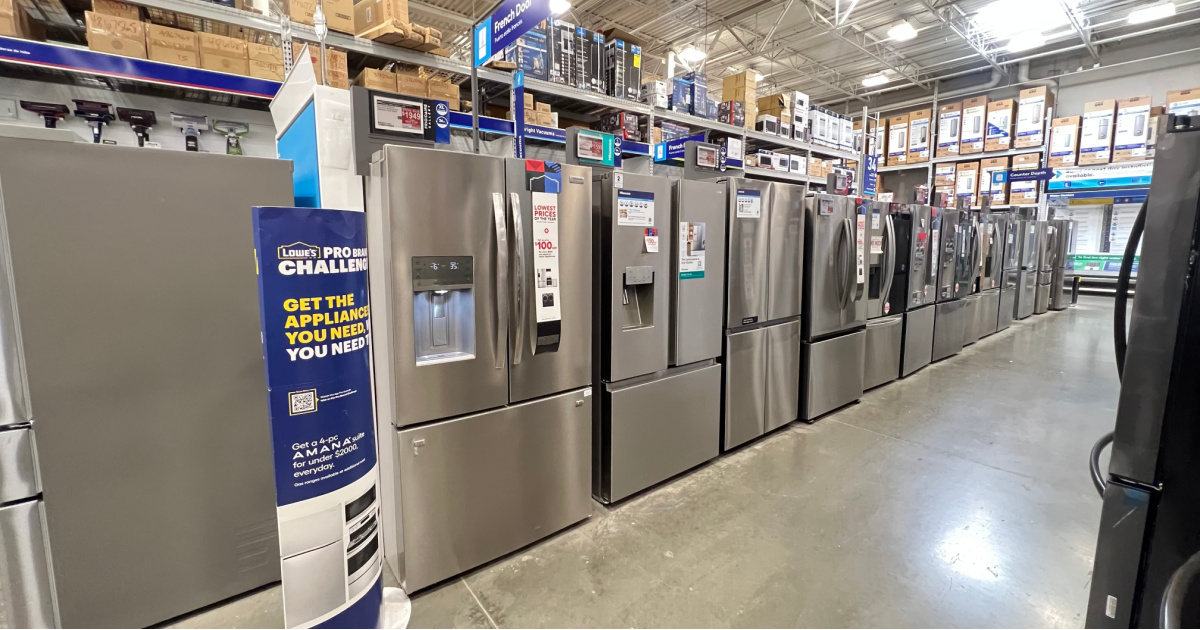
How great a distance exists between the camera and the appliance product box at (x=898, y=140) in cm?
1125

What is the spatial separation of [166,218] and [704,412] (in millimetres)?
2822

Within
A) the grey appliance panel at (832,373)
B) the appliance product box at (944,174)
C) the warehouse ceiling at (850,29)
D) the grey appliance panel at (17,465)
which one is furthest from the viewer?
the appliance product box at (944,174)

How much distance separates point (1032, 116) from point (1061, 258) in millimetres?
2872

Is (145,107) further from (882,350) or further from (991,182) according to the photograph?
(991,182)

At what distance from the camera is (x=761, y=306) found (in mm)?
3445

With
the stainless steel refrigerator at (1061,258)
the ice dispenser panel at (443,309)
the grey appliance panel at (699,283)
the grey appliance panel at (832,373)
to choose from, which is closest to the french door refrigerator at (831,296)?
the grey appliance panel at (832,373)

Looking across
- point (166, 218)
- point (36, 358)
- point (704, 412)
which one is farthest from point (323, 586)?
point (704, 412)

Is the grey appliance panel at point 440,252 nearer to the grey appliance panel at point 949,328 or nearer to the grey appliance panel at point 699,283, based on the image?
the grey appliance panel at point 699,283

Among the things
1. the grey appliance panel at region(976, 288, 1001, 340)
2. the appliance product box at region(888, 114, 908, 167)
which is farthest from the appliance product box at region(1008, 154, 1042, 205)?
the grey appliance panel at region(976, 288, 1001, 340)

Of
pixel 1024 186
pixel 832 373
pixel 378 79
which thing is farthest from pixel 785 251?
pixel 1024 186

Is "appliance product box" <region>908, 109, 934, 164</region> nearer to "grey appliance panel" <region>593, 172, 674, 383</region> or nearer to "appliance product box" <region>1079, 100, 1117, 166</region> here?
"appliance product box" <region>1079, 100, 1117, 166</region>

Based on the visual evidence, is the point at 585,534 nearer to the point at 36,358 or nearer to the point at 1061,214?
the point at 36,358

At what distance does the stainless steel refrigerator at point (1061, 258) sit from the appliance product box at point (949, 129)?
2.50m

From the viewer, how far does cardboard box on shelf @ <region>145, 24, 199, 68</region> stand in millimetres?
2900
